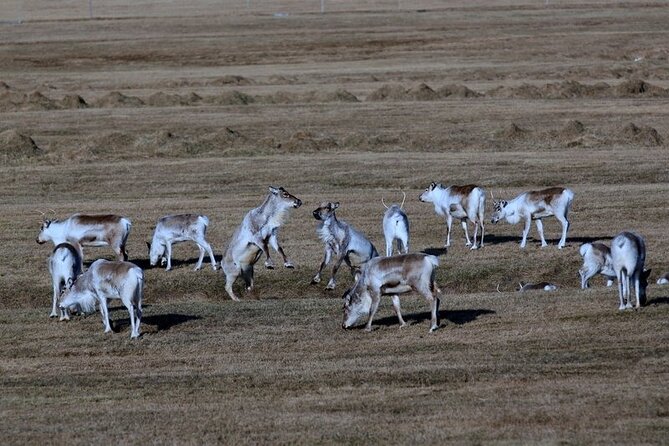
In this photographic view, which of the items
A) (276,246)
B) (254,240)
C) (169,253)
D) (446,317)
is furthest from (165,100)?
(446,317)

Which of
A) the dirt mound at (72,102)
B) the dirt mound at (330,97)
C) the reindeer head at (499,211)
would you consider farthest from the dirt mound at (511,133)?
the dirt mound at (72,102)

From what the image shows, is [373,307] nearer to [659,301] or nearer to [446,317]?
[446,317]

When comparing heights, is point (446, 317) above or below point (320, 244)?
above

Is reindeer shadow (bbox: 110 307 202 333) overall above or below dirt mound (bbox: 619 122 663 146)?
above

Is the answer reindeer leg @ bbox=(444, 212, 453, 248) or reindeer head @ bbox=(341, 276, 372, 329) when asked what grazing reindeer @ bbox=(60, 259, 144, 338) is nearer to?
reindeer head @ bbox=(341, 276, 372, 329)

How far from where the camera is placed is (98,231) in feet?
89.0

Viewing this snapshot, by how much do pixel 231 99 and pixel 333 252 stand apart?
36.4 metres

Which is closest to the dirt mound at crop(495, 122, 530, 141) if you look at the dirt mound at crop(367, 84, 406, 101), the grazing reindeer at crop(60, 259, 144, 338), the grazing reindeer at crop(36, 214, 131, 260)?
the dirt mound at crop(367, 84, 406, 101)

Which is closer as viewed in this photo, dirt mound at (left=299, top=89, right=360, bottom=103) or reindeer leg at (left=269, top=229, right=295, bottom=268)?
reindeer leg at (left=269, top=229, right=295, bottom=268)

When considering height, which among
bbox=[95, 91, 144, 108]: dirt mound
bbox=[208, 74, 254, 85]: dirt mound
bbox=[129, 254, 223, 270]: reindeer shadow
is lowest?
bbox=[208, 74, 254, 85]: dirt mound

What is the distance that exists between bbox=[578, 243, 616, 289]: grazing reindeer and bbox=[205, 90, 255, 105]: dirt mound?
124 feet

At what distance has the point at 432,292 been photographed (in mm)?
20531

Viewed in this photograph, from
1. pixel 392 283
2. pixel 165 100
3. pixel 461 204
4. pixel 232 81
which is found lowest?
pixel 232 81

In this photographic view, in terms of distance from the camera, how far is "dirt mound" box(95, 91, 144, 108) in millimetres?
60875
